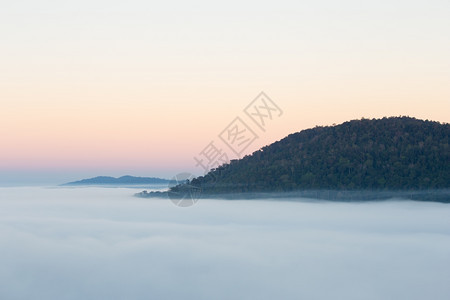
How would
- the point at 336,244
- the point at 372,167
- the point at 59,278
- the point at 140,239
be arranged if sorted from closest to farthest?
1. the point at 59,278
2. the point at 336,244
3. the point at 140,239
4. the point at 372,167

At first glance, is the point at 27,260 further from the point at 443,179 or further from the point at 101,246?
the point at 443,179

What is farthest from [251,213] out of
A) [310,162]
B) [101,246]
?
[101,246]

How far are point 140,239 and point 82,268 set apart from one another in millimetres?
12959

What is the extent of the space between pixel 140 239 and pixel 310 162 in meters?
37.4

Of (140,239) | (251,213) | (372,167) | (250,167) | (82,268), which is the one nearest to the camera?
(82,268)

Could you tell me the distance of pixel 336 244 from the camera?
1802 inches

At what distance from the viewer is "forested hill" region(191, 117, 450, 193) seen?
73000mm

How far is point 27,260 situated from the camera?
38.4 m

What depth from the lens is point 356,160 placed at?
76062 mm

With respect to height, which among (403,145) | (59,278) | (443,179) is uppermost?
(403,145)

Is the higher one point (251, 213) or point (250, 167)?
point (250, 167)

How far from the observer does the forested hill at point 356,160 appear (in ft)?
240

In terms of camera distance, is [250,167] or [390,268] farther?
[250,167]

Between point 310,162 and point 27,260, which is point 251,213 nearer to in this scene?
point 310,162
